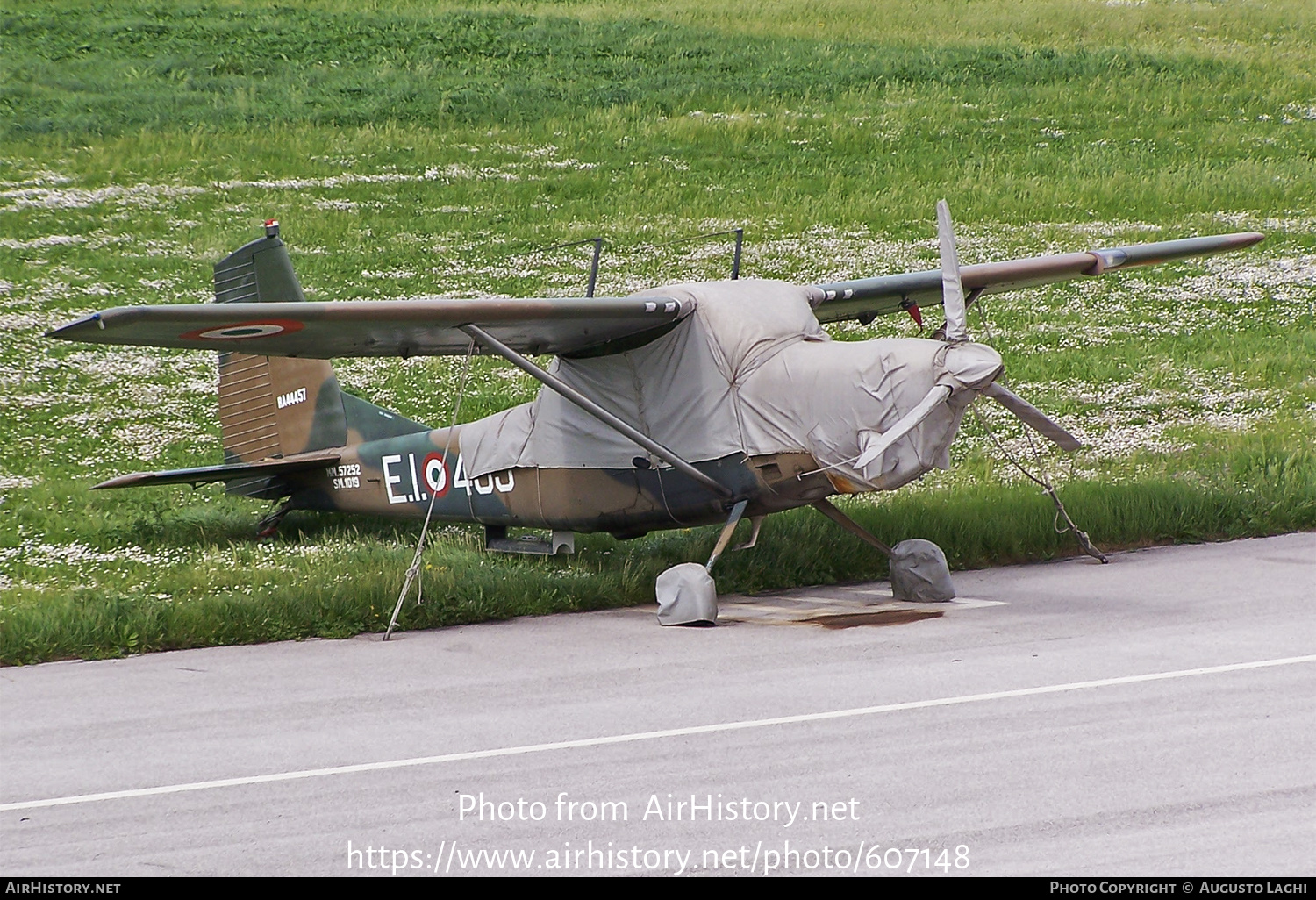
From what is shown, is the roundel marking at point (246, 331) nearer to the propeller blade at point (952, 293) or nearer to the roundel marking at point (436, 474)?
the roundel marking at point (436, 474)

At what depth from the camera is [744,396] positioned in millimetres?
10172

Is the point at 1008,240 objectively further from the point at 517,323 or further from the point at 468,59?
the point at 468,59

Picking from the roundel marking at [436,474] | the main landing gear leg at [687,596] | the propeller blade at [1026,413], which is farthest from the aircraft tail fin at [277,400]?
the propeller blade at [1026,413]

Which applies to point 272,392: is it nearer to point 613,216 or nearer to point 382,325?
point 382,325

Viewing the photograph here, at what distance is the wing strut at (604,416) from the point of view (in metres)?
10.2

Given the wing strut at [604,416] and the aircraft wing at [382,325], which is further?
the wing strut at [604,416]

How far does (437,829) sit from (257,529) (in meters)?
7.44

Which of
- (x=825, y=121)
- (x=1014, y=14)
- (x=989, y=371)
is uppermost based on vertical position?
(x=1014, y=14)

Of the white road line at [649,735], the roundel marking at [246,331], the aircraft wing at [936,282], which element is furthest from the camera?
the aircraft wing at [936,282]

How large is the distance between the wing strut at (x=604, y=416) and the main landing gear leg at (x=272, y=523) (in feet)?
11.4

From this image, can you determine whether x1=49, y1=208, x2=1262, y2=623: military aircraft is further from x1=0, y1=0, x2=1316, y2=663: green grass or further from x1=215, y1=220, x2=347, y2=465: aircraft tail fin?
x1=0, y1=0, x2=1316, y2=663: green grass

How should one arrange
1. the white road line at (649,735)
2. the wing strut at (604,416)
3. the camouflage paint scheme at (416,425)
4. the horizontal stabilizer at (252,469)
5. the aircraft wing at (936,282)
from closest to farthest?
the white road line at (649,735), the camouflage paint scheme at (416,425), the wing strut at (604,416), the aircraft wing at (936,282), the horizontal stabilizer at (252,469)
